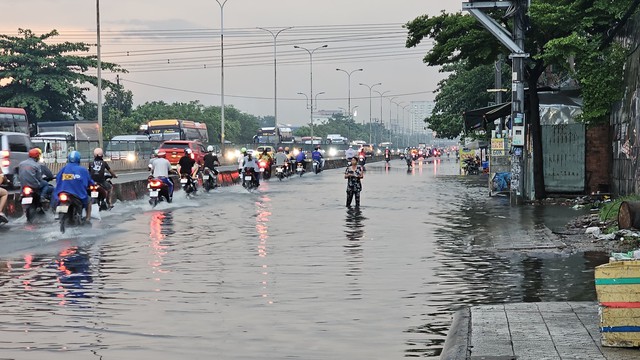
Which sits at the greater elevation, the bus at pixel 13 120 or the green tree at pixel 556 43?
the green tree at pixel 556 43

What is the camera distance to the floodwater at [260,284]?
958 centimetres

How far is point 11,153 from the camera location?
3512cm

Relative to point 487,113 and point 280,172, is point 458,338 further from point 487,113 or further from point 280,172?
point 280,172

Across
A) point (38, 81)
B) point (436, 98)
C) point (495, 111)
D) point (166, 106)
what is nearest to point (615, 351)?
point (495, 111)

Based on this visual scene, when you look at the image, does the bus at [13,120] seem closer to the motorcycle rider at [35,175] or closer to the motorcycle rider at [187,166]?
the motorcycle rider at [187,166]

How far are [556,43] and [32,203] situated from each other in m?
14.2

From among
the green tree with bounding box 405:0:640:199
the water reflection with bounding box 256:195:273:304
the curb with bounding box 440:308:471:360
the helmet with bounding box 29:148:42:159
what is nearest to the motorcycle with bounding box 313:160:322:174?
the water reflection with bounding box 256:195:273:304

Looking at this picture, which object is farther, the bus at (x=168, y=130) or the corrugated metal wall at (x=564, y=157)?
the bus at (x=168, y=130)

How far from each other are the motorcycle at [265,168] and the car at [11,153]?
1994 centimetres

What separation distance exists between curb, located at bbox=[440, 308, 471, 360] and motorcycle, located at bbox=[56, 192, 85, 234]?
38.5ft

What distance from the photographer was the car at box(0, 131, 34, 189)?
34.6 m

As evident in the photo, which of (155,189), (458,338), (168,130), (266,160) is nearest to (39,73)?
(168,130)

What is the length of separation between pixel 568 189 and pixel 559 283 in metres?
19.2

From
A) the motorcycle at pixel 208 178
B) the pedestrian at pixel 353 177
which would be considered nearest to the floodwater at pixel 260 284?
the pedestrian at pixel 353 177
